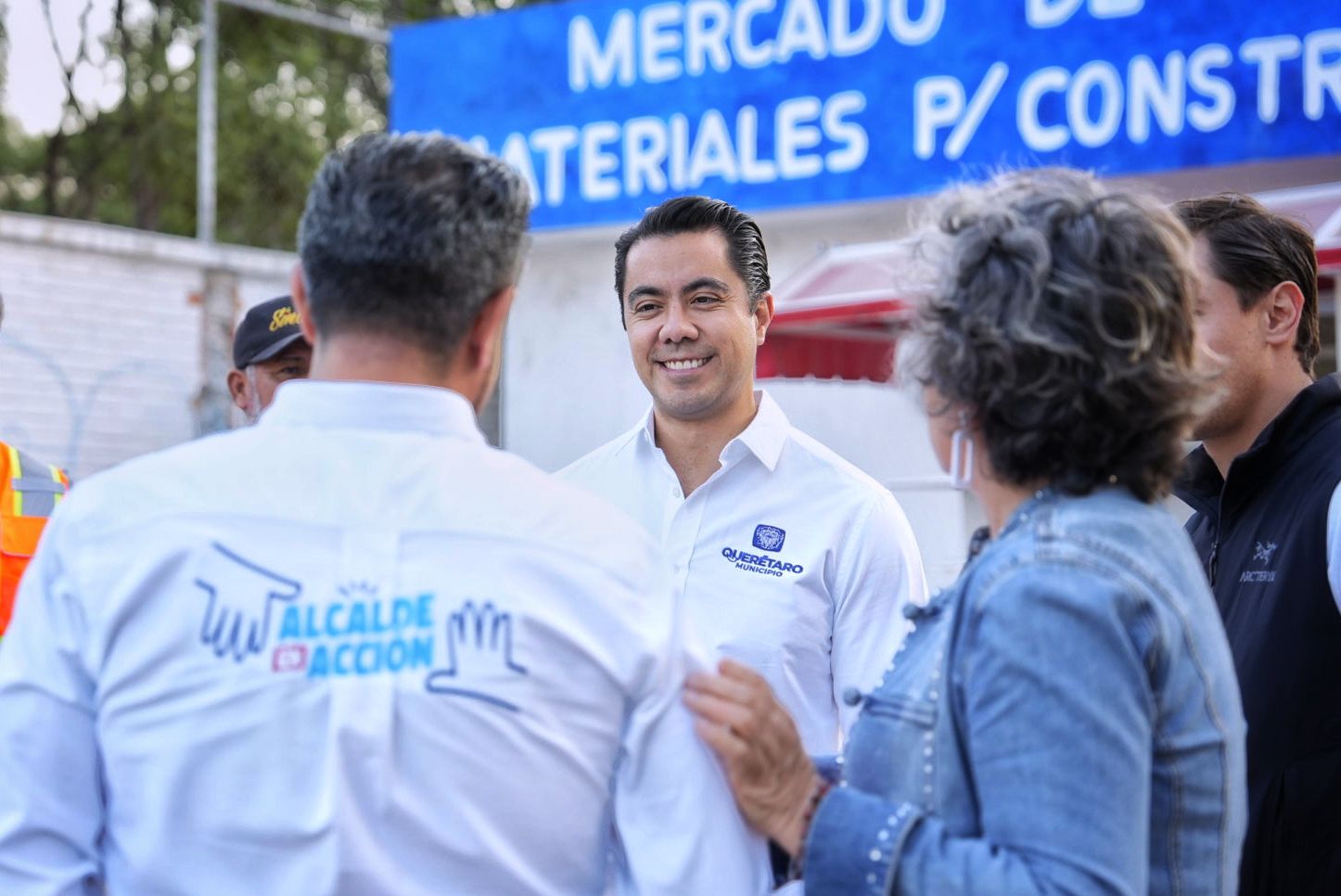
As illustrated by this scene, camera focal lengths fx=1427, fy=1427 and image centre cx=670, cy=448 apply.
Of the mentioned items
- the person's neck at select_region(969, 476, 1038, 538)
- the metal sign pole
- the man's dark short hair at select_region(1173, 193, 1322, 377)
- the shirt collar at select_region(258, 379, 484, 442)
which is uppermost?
the metal sign pole

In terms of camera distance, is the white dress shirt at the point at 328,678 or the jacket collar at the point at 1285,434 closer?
the white dress shirt at the point at 328,678

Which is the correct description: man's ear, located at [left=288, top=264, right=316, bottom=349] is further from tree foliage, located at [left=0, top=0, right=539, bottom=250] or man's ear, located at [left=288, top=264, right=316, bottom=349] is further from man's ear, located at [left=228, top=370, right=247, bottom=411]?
tree foliage, located at [left=0, top=0, right=539, bottom=250]

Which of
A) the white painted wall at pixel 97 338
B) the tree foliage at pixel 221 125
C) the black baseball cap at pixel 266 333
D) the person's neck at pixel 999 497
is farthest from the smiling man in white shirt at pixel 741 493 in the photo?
the tree foliage at pixel 221 125

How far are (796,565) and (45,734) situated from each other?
165 centimetres

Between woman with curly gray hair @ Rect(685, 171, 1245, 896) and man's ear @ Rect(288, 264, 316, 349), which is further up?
man's ear @ Rect(288, 264, 316, 349)

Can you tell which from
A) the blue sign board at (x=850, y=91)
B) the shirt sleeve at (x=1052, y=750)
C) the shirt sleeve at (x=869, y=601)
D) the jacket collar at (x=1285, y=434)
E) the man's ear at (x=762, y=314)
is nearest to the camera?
the shirt sleeve at (x=1052, y=750)

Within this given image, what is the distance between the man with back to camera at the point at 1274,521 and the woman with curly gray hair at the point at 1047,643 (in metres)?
0.79

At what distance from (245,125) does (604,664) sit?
1635 centimetres

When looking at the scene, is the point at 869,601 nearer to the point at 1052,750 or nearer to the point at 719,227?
the point at 719,227

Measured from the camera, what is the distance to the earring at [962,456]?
5.48 ft

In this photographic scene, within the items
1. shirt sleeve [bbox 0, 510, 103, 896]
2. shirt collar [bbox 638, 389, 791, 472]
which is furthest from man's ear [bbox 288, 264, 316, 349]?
shirt collar [bbox 638, 389, 791, 472]

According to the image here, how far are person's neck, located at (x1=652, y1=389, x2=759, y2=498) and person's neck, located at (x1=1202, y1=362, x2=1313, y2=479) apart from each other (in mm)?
981

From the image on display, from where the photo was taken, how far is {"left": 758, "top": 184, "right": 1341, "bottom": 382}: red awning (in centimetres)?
732

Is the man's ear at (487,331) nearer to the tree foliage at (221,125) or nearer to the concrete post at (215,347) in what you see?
the concrete post at (215,347)
